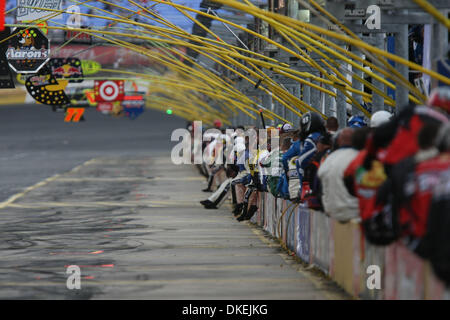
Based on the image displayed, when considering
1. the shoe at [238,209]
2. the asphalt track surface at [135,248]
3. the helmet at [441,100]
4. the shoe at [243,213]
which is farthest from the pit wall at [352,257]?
the shoe at [238,209]

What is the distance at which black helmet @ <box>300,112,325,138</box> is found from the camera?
591 inches

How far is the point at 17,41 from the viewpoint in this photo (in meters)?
30.6

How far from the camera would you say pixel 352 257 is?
11578 millimetres

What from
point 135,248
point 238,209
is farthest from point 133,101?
point 135,248

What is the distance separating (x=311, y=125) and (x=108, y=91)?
46847 millimetres

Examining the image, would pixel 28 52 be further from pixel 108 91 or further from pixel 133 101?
pixel 133 101

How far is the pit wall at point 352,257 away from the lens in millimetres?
9133

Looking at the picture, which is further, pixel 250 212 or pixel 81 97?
pixel 81 97

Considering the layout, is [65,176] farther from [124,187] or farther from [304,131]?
[304,131]

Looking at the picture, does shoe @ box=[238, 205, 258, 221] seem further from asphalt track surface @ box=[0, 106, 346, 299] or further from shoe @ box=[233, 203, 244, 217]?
shoe @ box=[233, 203, 244, 217]

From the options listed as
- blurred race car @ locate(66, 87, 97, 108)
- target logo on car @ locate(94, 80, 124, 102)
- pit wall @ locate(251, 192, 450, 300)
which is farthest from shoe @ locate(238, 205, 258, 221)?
blurred race car @ locate(66, 87, 97, 108)
